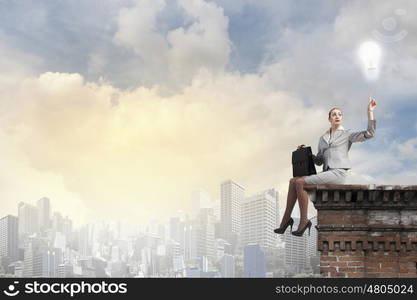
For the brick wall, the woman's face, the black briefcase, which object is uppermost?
the woman's face

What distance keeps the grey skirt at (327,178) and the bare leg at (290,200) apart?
40 cm

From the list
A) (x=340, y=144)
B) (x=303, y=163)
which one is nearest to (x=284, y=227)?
(x=303, y=163)

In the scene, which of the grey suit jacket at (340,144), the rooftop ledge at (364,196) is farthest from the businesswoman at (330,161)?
the rooftop ledge at (364,196)

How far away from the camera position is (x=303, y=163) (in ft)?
54.5

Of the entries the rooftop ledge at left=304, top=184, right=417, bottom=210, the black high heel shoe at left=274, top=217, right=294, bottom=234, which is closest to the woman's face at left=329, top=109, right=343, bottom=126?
the rooftop ledge at left=304, top=184, right=417, bottom=210

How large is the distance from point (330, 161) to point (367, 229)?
6.35 ft

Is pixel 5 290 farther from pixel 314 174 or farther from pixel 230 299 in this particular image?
pixel 314 174

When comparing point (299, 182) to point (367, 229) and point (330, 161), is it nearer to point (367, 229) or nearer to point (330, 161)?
point (330, 161)

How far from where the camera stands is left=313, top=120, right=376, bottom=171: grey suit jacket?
1656 cm

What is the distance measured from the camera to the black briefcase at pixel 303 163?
16562 mm

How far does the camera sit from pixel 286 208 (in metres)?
17.0

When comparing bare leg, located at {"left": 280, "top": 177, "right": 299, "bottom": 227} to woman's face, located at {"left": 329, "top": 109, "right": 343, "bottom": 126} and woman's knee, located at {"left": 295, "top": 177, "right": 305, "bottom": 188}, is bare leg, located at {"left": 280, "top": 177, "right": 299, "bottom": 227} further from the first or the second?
woman's face, located at {"left": 329, "top": 109, "right": 343, "bottom": 126}

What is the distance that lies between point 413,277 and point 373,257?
0.96 m

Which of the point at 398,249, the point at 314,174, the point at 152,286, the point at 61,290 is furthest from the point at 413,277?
the point at 61,290
